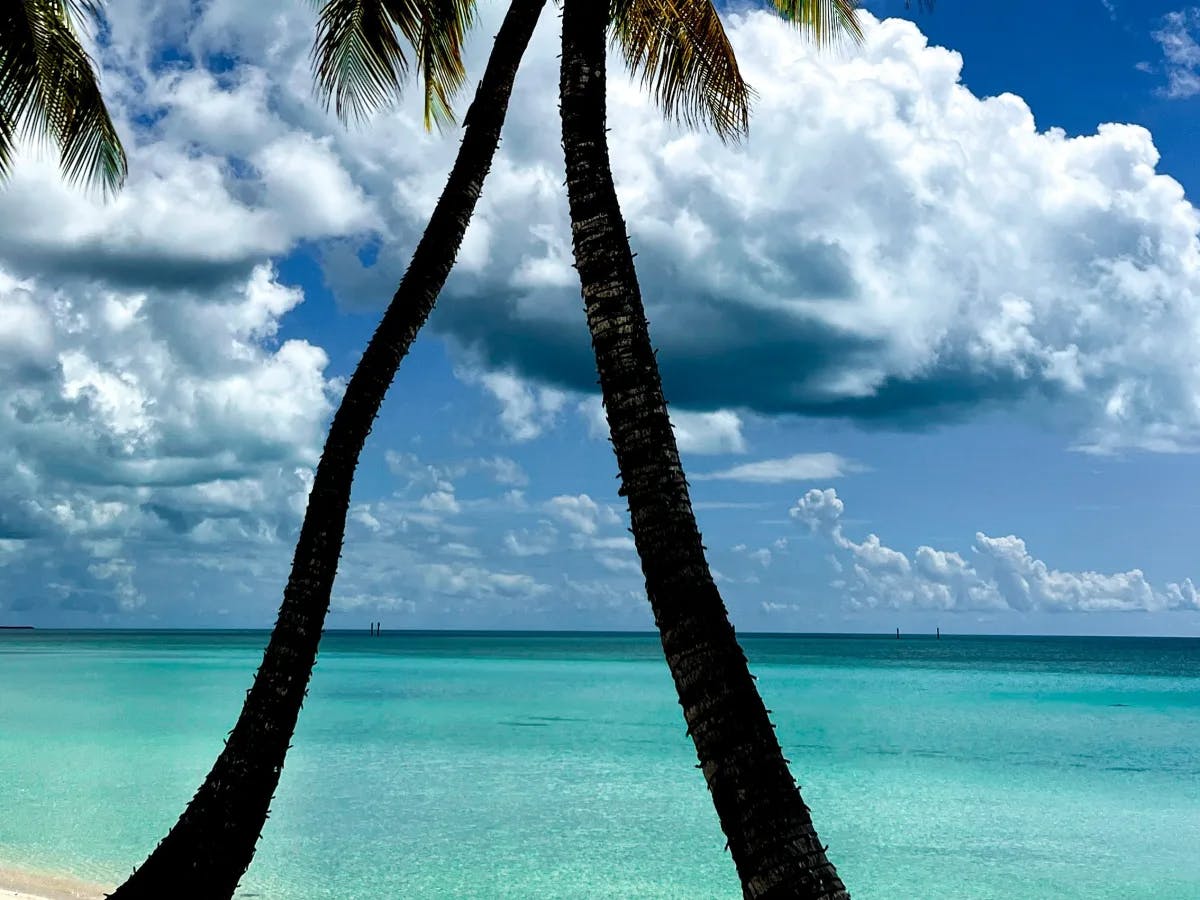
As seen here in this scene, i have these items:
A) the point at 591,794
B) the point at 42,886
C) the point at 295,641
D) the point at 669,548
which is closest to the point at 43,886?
A: the point at 42,886

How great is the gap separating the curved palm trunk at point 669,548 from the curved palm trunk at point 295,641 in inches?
130

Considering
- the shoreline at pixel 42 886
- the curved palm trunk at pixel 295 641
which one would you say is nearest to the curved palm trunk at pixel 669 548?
the curved palm trunk at pixel 295 641

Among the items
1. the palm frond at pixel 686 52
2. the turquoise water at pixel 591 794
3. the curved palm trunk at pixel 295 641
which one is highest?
the palm frond at pixel 686 52

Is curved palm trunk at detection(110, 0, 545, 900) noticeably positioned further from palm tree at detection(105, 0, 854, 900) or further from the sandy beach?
the sandy beach

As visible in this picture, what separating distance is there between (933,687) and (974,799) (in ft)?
126

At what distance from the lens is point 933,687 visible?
2303 inches

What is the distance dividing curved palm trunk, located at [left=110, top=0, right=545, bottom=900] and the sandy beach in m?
5.82

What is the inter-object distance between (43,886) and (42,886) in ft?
0.04

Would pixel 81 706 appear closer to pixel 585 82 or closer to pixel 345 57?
pixel 345 57

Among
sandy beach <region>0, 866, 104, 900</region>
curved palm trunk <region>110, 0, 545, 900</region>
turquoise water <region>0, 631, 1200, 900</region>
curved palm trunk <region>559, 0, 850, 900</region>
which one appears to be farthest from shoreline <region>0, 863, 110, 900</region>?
curved palm trunk <region>559, 0, 850, 900</region>

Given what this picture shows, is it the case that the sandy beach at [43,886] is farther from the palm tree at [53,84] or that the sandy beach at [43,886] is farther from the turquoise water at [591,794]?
the palm tree at [53,84]

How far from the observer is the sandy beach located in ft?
41.1

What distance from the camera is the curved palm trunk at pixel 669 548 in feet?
12.5

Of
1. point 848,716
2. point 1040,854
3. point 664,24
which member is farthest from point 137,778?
point 848,716
